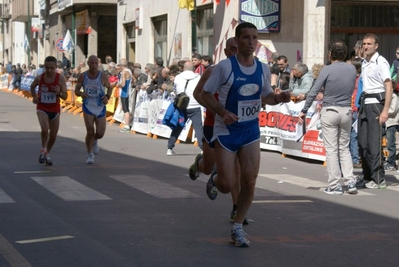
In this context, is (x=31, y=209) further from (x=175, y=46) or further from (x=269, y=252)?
(x=175, y=46)

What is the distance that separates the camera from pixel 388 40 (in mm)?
24984

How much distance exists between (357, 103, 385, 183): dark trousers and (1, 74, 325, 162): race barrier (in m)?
3.49

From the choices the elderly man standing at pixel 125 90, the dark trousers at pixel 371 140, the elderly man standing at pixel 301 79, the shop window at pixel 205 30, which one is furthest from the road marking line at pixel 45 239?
the shop window at pixel 205 30

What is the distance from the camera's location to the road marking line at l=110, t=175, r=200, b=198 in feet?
36.2

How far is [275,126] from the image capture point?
1805 cm

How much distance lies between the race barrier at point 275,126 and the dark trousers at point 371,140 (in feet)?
11.5

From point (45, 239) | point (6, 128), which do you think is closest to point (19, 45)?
point (6, 128)

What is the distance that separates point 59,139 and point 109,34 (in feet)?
94.0

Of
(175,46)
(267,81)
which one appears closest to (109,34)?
(175,46)

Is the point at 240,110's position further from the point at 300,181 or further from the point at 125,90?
the point at 125,90

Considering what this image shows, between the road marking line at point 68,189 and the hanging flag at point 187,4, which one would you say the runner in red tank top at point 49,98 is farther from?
the hanging flag at point 187,4

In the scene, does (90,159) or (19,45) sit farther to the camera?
(19,45)

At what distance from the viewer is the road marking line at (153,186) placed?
11.0m

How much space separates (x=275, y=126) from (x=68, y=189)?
7.47m
